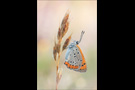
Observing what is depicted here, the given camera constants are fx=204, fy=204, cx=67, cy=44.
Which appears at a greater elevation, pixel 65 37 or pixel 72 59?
pixel 65 37

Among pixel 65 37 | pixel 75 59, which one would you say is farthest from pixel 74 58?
pixel 65 37

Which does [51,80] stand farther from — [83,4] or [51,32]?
[83,4]

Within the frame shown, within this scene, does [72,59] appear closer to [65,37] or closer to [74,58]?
[74,58]

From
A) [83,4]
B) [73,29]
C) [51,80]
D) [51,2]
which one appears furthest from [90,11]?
[51,80]
